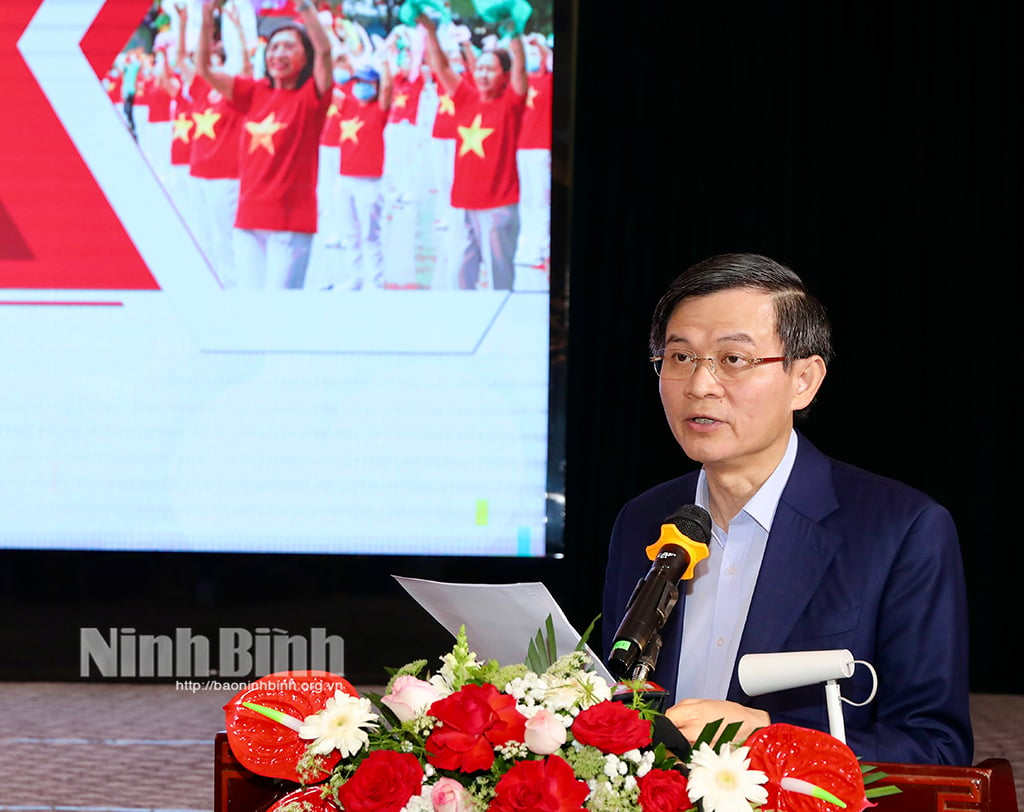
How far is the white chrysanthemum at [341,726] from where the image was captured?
3.34ft

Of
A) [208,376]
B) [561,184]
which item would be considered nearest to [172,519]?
[208,376]

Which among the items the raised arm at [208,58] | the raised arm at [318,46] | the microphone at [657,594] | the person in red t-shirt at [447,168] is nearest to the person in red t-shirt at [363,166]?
the raised arm at [318,46]

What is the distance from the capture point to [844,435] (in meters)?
5.42

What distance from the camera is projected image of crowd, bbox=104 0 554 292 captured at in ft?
16.9

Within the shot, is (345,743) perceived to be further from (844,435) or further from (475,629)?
(844,435)

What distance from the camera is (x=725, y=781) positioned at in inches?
36.9

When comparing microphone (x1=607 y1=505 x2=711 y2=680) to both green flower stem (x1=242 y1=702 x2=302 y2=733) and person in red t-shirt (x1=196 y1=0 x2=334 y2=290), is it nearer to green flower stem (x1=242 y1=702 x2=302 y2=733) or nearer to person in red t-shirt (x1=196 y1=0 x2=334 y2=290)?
green flower stem (x1=242 y1=702 x2=302 y2=733)

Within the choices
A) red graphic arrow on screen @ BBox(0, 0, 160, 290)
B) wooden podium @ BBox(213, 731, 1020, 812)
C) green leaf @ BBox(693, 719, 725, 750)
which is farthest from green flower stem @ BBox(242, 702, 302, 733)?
red graphic arrow on screen @ BBox(0, 0, 160, 290)

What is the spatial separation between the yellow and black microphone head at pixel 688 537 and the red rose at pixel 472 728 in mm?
349

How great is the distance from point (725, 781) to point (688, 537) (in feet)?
1.26

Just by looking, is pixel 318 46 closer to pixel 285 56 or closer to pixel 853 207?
pixel 285 56

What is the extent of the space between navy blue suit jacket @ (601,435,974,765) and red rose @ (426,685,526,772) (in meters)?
0.67

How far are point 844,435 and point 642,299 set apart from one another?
111 centimetres

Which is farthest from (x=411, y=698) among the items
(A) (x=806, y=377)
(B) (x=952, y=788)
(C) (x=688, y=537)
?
(A) (x=806, y=377)
